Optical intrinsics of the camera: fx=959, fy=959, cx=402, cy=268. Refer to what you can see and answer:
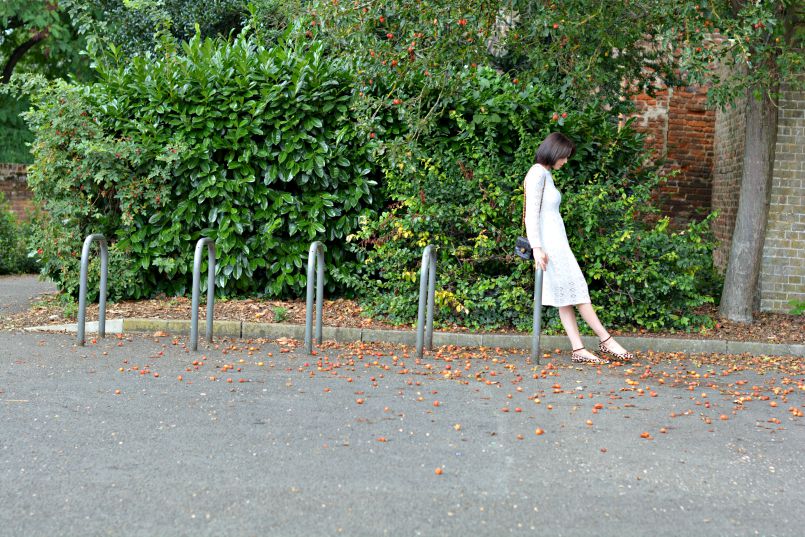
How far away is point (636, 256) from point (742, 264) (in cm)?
143

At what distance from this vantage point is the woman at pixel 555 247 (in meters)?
7.87

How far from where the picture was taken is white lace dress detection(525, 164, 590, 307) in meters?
7.90

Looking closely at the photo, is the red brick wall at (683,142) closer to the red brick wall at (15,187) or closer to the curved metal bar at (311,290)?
the curved metal bar at (311,290)

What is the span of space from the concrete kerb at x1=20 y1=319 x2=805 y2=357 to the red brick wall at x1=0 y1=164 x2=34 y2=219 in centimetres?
1158

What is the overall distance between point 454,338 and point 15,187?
14.1 m

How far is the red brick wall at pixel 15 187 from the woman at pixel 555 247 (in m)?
14.6

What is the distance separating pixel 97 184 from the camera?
10.2 meters

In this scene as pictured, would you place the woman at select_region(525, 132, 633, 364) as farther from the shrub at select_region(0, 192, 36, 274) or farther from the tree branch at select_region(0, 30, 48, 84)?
the tree branch at select_region(0, 30, 48, 84)

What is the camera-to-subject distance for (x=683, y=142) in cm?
1504


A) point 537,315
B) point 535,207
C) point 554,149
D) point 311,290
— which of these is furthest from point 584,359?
point 311,290

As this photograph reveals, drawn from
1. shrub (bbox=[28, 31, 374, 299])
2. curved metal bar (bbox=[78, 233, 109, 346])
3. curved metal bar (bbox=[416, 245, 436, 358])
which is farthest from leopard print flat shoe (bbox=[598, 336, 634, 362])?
curved metal bar (bbox=[78, 233, 109, 346])

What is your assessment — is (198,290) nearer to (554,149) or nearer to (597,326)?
(554,149)

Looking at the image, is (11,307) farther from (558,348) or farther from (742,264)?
(742,264)

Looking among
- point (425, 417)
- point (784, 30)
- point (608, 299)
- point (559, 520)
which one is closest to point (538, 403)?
point (425, 417)
